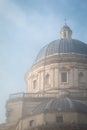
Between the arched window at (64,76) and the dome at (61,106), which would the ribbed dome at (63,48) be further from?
the dome at (61,106)

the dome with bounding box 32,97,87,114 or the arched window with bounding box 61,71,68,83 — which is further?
the arched window with bounding box 61,71,68,83

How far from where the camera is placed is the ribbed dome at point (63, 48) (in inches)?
2133

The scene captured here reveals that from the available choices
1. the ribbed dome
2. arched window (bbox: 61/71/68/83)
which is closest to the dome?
arched window (bbox: 61/71/68/83)

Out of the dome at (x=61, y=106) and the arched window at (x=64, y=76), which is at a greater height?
the arched window at (x=64, y=76)

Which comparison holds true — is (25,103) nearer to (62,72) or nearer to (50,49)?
(62,72)

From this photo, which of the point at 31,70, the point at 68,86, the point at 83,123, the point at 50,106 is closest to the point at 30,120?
the point at 50,106

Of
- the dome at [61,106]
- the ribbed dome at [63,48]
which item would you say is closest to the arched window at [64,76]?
the ribbed dome at [63,48]

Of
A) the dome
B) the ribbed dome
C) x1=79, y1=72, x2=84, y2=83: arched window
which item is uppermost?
the ribbed dome

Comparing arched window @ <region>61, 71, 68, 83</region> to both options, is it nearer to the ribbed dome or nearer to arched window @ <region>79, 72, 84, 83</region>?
arched window @ <region>79, 72, 84, 83</region>

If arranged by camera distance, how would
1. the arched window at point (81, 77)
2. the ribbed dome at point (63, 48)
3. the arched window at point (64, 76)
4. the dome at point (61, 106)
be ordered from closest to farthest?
the dome at point (61, 106) → the arched window at point (64, 76) → the arched window at point (81, 77) → the ribbed dome at point (63, 48)

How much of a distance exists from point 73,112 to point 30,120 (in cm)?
516

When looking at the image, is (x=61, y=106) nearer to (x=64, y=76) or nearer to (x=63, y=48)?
(x=64, y=76)

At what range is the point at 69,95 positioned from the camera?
47.2 meters

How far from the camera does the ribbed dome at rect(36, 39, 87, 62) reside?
54188 mm
